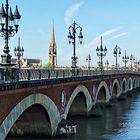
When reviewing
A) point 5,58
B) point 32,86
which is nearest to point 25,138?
point 32,86

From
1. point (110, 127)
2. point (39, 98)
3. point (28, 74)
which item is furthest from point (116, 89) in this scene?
point (28, 74)

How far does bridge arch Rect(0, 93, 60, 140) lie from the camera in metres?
23.7

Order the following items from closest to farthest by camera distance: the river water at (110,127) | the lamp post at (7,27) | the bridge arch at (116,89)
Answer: the lamp post at (7,27), the river water at (110,127), the bridge arch at (116,89)

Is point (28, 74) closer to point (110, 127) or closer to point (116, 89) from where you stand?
point (110, 127)

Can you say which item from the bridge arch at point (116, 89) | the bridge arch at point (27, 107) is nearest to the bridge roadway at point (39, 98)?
the bridge arch at point (27, 107)

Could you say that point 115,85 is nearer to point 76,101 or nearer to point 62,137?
point 76,101

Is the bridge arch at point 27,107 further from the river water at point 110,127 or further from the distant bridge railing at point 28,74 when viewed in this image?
the river water at point 110,127

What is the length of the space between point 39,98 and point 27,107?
2.61 m

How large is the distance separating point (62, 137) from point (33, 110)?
3524 mm

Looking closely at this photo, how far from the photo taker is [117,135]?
3797cm

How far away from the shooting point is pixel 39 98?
30.1 metres

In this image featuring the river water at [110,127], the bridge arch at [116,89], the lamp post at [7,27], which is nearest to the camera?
the lamp post at [7,27]

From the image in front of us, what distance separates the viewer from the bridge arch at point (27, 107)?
23672mm

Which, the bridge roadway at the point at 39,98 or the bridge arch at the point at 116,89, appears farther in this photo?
the bridge arch at the point at 116,89
